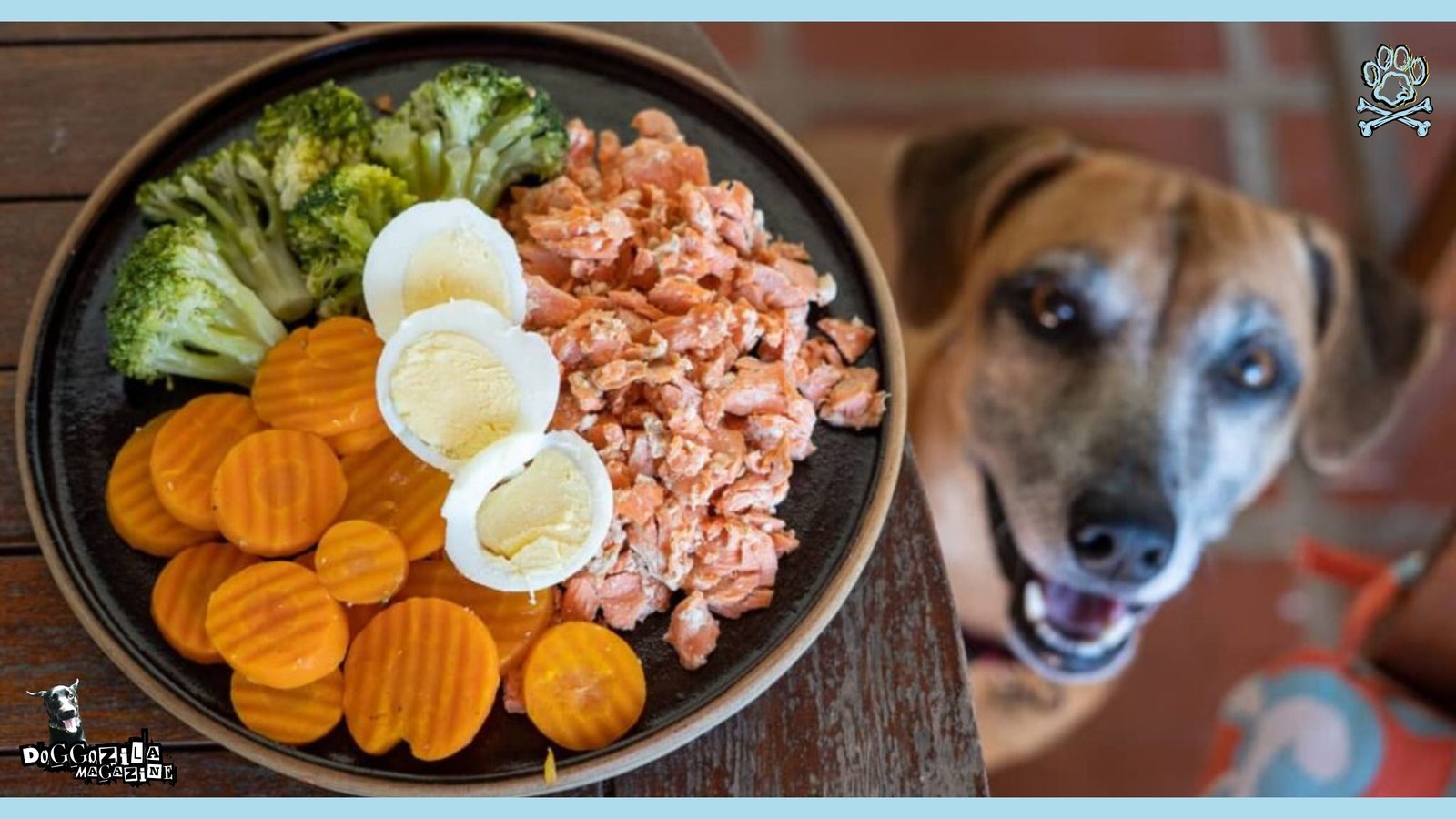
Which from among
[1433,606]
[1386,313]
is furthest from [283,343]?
[1386,313]

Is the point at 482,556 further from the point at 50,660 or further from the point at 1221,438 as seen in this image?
the point at 1221,438

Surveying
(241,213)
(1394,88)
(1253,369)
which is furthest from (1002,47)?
(241,213)

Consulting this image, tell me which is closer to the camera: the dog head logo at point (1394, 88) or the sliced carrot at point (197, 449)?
the sliced carrot at point (197, 449)

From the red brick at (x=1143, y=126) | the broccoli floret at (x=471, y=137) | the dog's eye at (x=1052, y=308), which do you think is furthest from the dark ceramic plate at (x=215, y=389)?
the red brick at (x=1143, y=126)

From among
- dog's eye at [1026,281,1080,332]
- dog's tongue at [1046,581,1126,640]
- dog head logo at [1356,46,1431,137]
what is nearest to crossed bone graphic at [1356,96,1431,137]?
dog head logo at [1356,46,1431,137]

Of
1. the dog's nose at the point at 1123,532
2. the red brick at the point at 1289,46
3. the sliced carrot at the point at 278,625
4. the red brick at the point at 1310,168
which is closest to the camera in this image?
the sliced carrot at the point at 278,625

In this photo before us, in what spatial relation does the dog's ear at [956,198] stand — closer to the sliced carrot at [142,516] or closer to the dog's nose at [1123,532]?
the dog's nose at [1123,532]

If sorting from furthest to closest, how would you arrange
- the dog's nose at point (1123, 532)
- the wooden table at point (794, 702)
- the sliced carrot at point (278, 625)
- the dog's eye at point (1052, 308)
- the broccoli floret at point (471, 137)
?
the dog's eye at point (1052, 308), the dog's nose at point (1123, 532), the broccoli floret at point (471, 137), the wooden table at point (794, 702), the sliced carrot at point (278, 625)

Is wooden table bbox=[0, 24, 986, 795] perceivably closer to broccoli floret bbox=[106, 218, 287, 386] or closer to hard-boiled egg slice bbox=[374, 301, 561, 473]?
broccoli floret bbox=[106, 218, 287, 386]
